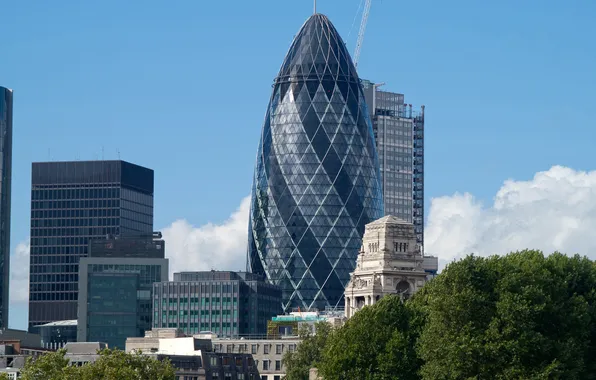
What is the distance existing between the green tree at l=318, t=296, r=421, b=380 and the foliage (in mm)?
15272

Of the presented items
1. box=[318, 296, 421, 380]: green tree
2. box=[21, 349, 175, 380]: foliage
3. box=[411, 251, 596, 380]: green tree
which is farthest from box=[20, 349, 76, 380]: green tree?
box=[411, 251, 596, 380]: green tree

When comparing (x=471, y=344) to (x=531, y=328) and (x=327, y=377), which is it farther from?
(x=327, y=377)

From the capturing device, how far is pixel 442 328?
480 ft

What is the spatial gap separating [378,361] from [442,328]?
1107 centimetres

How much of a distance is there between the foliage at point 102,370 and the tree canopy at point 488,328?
663 inches

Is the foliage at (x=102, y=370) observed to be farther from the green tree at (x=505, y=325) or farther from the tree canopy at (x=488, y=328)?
the green tree at (x=505, y=325)

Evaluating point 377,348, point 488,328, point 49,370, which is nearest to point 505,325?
point 488,328

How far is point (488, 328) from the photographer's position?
475 ft

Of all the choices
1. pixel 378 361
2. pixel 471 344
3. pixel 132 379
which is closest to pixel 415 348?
pixel 378 361

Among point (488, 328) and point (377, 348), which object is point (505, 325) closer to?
point (488, 328)

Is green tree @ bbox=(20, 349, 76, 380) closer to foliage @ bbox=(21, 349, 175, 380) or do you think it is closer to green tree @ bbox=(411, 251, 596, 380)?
foliage @ bbox=(21, 349, 175, 380)

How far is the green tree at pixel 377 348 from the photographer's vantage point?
15488 centimetres

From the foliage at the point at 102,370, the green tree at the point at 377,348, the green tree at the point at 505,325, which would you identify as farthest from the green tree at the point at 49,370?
the green tree at the point at 505,325

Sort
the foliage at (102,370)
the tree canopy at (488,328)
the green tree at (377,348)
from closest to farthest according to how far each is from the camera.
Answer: the tree canopy at (488,328) < the foliage at (102,370) < the green tree at (377,348)
